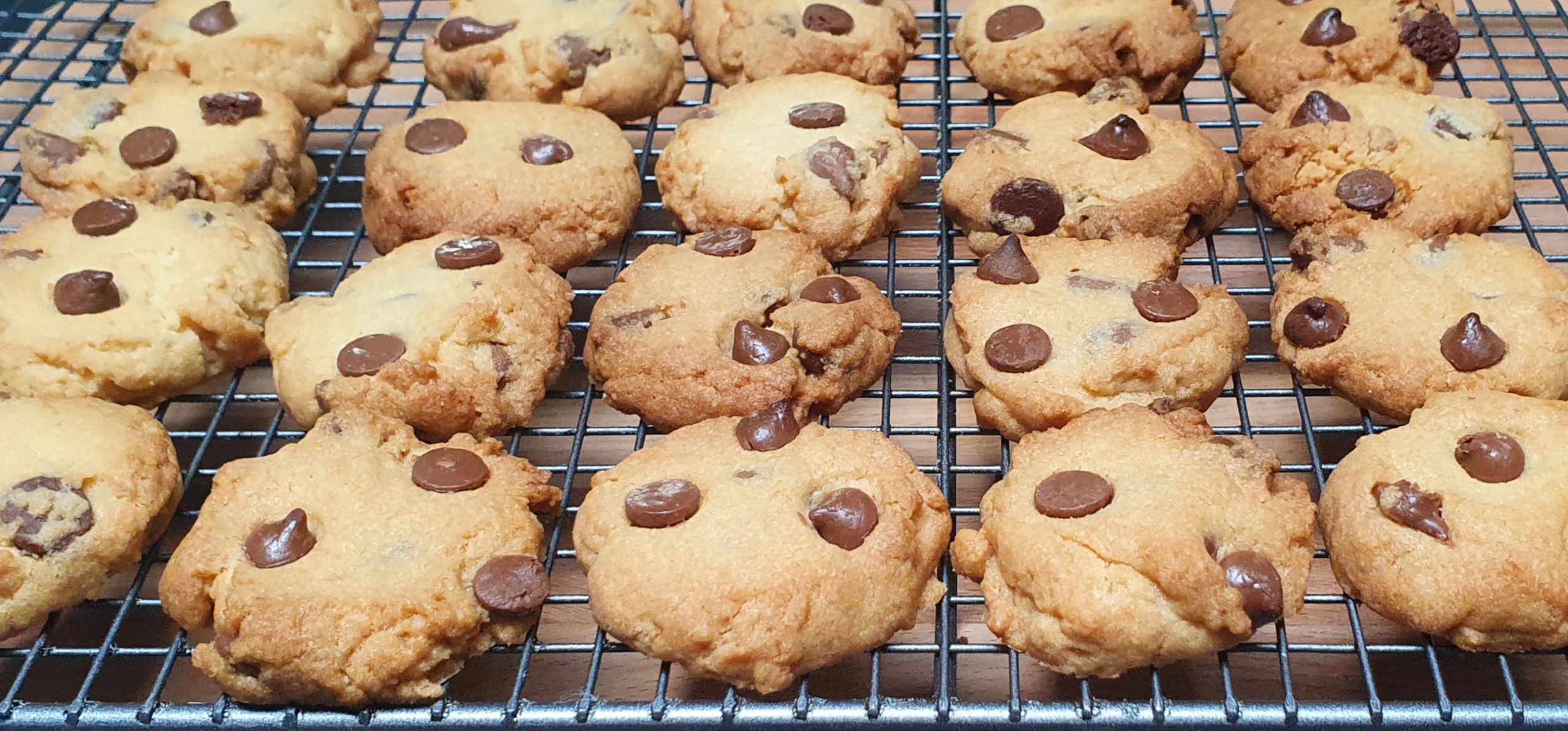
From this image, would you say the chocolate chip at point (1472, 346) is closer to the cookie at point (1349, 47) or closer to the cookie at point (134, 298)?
the cookie at point (1349, 47)

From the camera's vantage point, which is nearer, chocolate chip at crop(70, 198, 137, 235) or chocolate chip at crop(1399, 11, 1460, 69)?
chocolate chip at crop(70, 198, 137, 235)

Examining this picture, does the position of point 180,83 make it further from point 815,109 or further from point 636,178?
point 815,109

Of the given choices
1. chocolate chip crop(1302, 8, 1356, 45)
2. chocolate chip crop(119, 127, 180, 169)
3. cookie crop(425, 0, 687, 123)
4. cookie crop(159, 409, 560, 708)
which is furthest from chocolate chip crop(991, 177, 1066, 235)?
chocolate chip crop(119, 127, 180, 169)

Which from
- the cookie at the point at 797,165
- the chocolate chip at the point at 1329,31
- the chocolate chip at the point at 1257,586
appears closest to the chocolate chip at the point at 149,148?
the cookie at the point at 797,165

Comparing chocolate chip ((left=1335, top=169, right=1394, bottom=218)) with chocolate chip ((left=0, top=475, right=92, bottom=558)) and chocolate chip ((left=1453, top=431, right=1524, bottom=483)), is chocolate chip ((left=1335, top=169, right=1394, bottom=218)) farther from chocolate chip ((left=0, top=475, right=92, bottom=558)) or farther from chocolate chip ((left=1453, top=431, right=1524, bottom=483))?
chocolate chip ((left=0, top=475, right=92, bottom=558))

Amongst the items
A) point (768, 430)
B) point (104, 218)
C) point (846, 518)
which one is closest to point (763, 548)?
point (846, 518)

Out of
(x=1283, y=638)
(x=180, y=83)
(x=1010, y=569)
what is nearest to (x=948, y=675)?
(x=1010, y=569)
